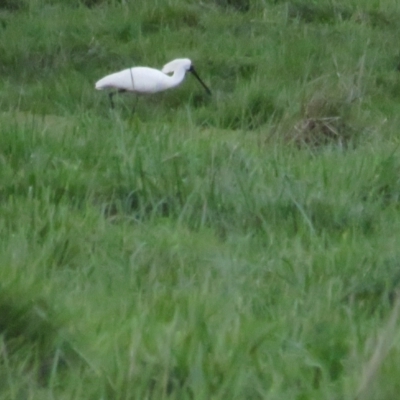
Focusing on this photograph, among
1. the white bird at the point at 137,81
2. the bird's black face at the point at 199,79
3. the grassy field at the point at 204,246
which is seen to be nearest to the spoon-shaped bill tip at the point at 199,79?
the bird's black face at the point at 199,79

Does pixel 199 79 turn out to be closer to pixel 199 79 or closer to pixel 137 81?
pixel 199 79

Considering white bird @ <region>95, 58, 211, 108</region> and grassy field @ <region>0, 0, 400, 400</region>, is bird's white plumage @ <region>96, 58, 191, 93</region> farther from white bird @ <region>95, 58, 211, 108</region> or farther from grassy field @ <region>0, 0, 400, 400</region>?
grassy field @ <region>0, 0, 400, 400</region>

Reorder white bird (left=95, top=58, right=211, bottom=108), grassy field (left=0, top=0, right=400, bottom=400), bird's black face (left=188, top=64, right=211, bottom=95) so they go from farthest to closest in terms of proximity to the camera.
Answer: bird's black face (left=188, top=64, right=211, bottom=95) → white bird (left=95, top=58, right=211, bottom=108) → grassy field (left=0, top=0, right=400, bottom=400)

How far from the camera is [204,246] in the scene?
324 centimetres

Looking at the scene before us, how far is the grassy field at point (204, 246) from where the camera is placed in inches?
86.6

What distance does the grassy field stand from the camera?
220cm

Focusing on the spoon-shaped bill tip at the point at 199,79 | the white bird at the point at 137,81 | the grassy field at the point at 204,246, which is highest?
the grassy field at the point at 204,246

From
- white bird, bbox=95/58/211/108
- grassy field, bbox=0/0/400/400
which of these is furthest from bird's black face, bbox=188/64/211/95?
white bird, bbox=95/58/211/108

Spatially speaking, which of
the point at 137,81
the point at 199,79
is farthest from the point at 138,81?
the point at 199,79

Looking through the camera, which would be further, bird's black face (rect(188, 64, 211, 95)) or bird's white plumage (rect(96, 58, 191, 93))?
bird's black face (rect(188, 64, 211, 95))

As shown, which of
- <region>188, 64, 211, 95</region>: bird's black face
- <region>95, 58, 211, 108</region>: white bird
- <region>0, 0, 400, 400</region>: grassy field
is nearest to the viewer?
<region>0, 0, 400, 400</region>: grassy field

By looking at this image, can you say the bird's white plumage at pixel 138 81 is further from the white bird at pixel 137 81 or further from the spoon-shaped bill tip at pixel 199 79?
the spoon-shaped bill tip at pixel 199 79

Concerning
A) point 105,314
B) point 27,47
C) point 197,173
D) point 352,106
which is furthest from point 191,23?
point 105,314

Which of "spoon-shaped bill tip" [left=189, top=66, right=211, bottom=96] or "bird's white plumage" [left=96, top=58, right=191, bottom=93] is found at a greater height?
"bird's white plumage" [left=96, top=58, right=191, bottom=93]
